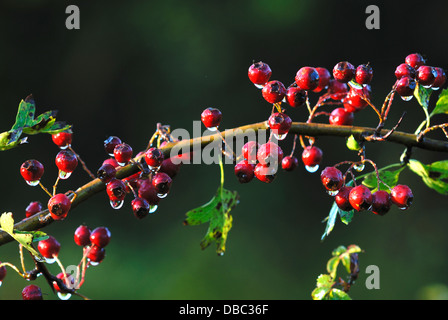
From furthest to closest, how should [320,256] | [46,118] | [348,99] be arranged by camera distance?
1. [320,256]
2. [348,99]
3. [46,118]

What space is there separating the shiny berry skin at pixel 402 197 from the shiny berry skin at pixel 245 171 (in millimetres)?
202

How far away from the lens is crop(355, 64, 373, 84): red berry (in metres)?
0.74

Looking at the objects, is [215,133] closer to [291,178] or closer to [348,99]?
[348,99]

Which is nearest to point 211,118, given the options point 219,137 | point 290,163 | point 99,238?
point 219,137

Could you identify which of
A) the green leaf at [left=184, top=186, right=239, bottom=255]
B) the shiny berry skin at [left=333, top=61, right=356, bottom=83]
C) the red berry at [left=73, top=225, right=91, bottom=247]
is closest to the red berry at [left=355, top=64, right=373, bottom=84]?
the shiny berry skin at [left=333, top=61, right=356, bottom=83]

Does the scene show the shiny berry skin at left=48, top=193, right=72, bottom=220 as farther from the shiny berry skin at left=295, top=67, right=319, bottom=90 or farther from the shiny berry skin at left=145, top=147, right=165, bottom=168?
the shiny berry skin at left=295, top=67, right=319, bottom=90

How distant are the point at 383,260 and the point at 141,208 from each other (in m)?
2.92

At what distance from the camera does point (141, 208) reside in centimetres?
71

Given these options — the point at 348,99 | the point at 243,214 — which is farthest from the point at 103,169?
the point at 243,214

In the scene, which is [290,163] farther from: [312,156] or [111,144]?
[111,144]

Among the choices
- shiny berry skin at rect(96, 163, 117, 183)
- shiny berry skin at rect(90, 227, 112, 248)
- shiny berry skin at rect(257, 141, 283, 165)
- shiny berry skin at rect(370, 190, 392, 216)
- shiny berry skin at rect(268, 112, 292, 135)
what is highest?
shiny berry skin at rect(268, 112, 292, 135)

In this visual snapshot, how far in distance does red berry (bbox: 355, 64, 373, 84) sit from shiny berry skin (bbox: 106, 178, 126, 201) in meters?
0.36

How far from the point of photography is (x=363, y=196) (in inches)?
28.1

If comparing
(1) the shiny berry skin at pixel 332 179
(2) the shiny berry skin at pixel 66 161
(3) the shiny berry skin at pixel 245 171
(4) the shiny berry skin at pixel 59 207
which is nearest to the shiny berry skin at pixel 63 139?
(2) the shiny berry skin at pixel 66 161
